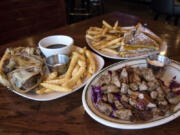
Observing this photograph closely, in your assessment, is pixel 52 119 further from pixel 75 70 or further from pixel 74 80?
pixel 75 70

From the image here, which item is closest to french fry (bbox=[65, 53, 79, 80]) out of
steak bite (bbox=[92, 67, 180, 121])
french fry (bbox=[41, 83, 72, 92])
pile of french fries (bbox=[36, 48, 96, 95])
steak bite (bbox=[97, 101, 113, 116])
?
pile of french fries (bbox=[36, 48, 96, 95])

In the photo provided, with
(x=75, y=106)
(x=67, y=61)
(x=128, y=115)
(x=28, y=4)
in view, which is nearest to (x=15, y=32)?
(x=28, y=4)

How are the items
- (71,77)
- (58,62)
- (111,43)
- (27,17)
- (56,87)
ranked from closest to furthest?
(56,87)
(71,77)
(58,62)
(111,43)
(27,17)

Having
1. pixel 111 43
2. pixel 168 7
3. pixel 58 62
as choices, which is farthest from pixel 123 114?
pixel 168 7

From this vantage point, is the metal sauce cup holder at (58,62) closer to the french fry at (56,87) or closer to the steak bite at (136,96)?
the french fry at (56,87)

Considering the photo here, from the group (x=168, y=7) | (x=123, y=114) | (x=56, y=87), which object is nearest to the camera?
(x=123, y=114)

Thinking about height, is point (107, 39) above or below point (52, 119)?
above
